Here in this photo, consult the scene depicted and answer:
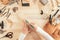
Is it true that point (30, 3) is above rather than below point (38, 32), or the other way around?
above

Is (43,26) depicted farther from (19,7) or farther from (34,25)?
(19,7)

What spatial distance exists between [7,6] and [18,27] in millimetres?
135

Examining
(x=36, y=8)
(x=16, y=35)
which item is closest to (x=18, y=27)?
(x=16, y=35)

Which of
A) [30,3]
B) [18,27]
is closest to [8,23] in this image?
[18,27]

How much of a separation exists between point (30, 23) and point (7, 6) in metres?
0.17

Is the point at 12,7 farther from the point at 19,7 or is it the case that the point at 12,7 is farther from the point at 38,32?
the point at 38,32

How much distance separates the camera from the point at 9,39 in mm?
965

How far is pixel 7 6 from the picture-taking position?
0.99m

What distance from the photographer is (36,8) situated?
39.1 inches

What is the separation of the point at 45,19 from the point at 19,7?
162 mm

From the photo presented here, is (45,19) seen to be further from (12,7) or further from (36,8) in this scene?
(12,7)

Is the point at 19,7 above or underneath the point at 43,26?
above

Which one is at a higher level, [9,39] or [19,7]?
[19,7]

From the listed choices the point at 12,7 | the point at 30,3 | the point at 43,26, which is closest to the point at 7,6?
the point at 12,7
